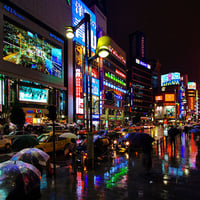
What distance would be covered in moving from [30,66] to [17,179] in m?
42.0

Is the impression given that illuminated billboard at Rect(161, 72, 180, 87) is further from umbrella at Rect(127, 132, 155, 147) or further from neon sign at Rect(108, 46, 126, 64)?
umbrella at Rect(127, 132, 155, 147)

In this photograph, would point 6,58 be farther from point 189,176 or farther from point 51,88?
point 189,176

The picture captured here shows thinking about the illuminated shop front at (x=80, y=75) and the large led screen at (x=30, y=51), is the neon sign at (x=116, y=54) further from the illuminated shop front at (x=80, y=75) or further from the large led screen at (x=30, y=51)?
the large led screen at (x=30, y=51)

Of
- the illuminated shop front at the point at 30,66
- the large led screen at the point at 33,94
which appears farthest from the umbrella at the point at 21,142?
the large led screen at the point at 33,94

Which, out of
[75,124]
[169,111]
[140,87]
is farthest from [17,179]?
[169,111]

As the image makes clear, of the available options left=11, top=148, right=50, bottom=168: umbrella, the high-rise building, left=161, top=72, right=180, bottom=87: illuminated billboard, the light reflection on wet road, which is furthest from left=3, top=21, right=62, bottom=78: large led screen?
left=161, top=72, right=180, bottom=87: illuminated billboard

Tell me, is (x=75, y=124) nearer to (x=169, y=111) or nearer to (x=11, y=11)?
(x=11, y=11)

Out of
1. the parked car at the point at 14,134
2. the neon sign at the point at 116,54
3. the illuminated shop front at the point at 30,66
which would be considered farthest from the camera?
the neon sign at the point at 116,54

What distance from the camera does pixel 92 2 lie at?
75500mm

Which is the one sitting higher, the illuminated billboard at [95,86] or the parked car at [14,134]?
the illuminated billboard at [95,86]

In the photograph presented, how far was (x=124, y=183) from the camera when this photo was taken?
8.30 meters

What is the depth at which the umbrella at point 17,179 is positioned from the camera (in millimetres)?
4711

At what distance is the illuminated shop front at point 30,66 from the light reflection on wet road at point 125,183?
1018 inches

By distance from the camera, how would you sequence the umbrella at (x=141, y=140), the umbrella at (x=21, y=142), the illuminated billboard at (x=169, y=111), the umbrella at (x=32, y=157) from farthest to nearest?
1. the illuminated billboard at (x=169, y=111)
2. the umbrella at (x=141, y=140)
3. the umbrella at (x=21, y=142)
4. the umbrella at (x=32, y=157)
